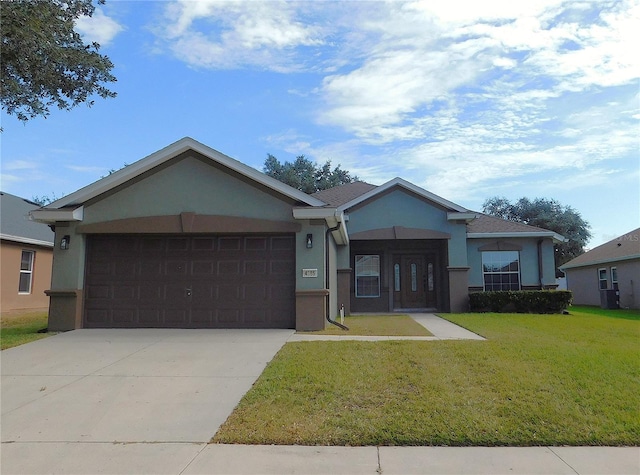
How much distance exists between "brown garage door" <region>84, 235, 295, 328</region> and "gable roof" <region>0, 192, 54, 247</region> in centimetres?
849

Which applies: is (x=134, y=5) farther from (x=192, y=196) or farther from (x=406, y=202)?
(x=406, y=202)

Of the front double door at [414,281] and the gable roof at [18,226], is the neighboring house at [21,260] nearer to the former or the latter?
the gable roof at [18,226]

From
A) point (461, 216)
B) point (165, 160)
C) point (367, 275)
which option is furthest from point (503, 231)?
point (165, 160)

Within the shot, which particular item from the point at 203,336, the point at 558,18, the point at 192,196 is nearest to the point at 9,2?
the point at 192,196

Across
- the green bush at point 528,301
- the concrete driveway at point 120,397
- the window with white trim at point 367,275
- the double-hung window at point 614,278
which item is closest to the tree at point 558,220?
the double-hung window at point 614,278

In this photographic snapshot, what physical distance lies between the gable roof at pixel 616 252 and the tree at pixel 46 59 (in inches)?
857

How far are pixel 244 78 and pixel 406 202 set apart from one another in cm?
730

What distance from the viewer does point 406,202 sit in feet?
54.0

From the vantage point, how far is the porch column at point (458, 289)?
16.2 meters

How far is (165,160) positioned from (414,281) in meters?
10.7

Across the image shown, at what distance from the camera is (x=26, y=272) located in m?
18.5

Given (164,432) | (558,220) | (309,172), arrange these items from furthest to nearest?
(309,172)
(558,220)
(164,432)

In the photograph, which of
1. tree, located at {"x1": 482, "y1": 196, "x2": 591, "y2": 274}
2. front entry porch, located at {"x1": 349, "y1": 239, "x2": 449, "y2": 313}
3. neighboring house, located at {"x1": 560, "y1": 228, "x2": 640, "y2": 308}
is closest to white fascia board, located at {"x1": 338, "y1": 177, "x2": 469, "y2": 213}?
front entry porch, located at {"x1": 349, "y1": 239, "x2": 449, "y2": 313}

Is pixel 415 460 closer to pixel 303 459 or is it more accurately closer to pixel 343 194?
pixel 303 459
